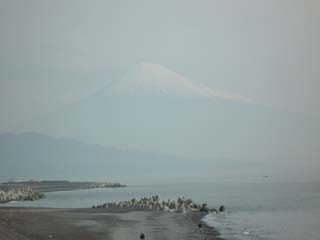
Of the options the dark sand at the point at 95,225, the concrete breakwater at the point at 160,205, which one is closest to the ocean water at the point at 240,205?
the concrete breakwater at the point at 160,205

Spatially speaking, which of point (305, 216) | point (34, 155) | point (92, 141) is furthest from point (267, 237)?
point (34, 155)

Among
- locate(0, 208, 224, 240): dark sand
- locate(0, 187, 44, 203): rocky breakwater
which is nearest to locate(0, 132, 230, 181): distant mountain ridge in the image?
locate(0, 187, 44, 203): rocky breakwater

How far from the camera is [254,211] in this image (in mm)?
10555

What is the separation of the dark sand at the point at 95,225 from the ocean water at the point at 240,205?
21cm

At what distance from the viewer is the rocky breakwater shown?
7.76 m

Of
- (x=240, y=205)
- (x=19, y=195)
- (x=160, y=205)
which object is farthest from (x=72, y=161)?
(x=240, y=205)

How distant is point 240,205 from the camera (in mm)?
11250

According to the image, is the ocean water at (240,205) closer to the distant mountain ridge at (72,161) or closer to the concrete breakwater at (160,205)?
the concrete breakwater at (160,205)

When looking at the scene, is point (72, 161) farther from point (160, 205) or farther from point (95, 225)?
point (160, 205)

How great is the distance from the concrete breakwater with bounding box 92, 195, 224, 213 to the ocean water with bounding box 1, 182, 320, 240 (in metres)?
0.09

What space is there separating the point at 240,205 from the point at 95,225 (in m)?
4.57

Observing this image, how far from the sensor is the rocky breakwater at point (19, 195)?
7.76 metres

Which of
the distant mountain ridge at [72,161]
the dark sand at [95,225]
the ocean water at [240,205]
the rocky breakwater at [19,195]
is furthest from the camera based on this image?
the ocean water at [240,205]

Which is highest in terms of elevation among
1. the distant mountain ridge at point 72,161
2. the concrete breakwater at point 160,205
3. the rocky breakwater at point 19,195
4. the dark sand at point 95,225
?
the distant mountain ridge at point 72,161
